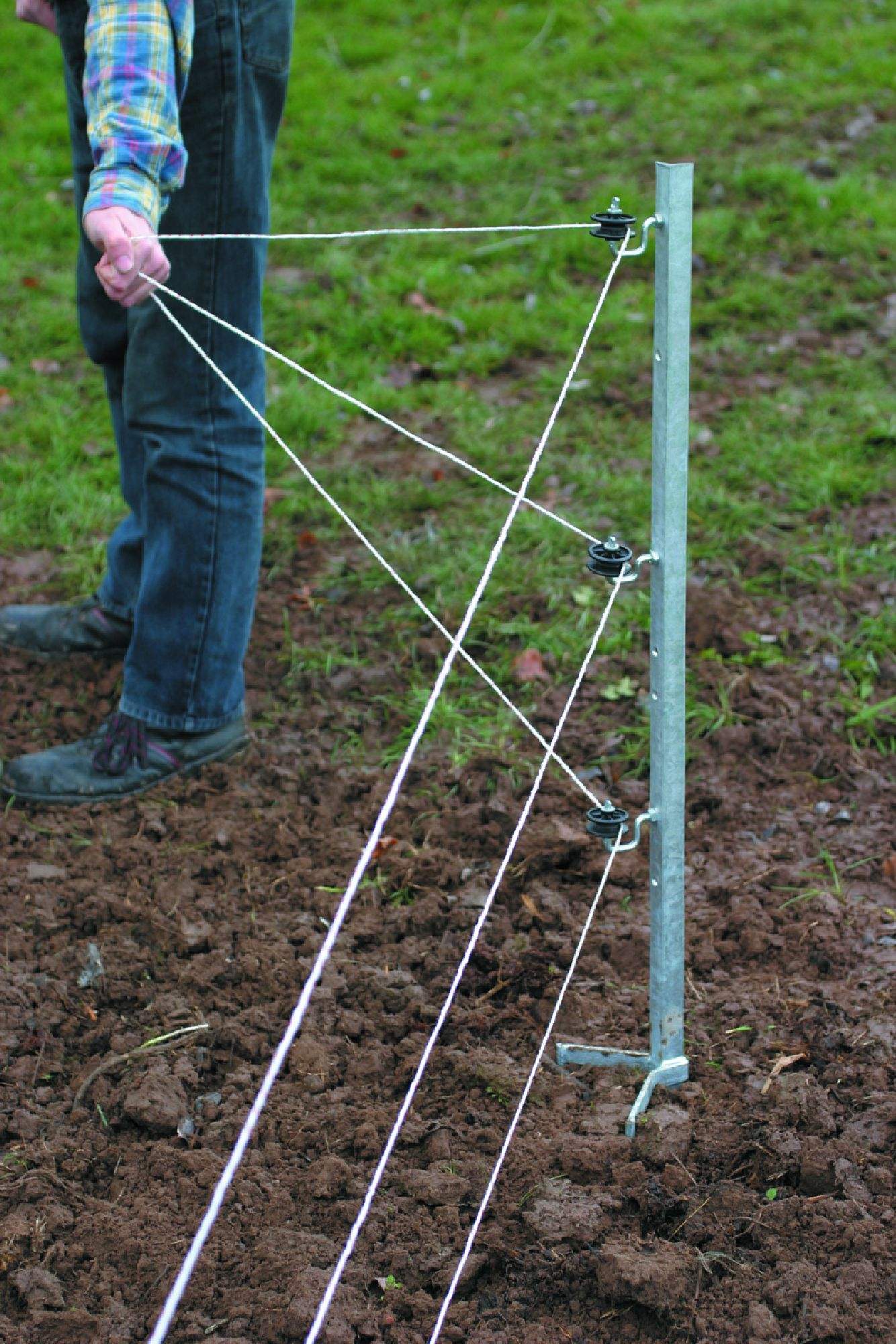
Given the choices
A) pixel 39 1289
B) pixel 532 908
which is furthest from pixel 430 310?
pixel 39 1289

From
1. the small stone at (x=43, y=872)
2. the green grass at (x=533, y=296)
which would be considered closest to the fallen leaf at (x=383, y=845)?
the green grass at (x=533, y=296)

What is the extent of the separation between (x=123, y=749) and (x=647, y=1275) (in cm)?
158

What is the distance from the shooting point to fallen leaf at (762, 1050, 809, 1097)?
6.86 feet

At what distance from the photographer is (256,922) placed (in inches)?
99.5

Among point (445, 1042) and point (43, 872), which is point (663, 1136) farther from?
point (43, 872)

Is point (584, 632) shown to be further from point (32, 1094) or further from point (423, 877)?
point (32, 1094)

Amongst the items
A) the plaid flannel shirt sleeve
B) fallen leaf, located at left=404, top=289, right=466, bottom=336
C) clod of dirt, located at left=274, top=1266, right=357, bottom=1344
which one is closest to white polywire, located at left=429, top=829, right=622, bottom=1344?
clod of dirt, located at left=274, top=1266, right=357, bottom=1344

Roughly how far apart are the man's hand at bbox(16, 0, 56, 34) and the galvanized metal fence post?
137 cm

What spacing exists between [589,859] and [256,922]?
637 millimetres

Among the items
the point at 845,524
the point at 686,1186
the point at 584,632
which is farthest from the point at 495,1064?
the point at 845,524

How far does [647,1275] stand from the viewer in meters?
1.76

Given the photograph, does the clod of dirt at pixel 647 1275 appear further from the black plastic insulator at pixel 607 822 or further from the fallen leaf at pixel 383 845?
the fallen leaf at pixel 383 845

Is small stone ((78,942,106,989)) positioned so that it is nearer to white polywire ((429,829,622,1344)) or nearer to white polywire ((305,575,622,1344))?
white polywire ((305,575,622,1344))

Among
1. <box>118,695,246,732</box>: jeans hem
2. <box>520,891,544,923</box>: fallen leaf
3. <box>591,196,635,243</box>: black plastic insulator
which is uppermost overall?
<box>591,196,635,243</box>: black plastic insulator
